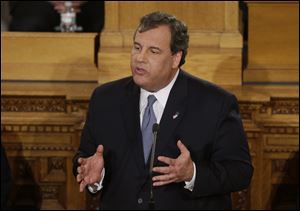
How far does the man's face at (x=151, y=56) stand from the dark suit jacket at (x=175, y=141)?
0.16m

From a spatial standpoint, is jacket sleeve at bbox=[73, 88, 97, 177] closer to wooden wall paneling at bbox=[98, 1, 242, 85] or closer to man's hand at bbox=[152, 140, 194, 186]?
man's hand at bbox=[152, 140, 194, 186]

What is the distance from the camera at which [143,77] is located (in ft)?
12.0

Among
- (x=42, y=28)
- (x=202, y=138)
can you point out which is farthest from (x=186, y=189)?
(x=42, y=28)

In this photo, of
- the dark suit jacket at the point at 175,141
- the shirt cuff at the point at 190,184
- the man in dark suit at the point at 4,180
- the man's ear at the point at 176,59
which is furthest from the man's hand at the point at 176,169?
the man in dark suit at the point at 4,180

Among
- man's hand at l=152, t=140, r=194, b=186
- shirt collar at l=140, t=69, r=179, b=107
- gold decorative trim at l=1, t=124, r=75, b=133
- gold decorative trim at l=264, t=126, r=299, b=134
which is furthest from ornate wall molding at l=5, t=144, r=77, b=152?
man's hand at l=152, t=140, r=194, b=186

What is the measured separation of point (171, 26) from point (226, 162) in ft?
2.10

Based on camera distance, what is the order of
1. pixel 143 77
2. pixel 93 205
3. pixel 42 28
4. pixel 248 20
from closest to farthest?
1. pixel 143 77
2. pixel 93 205
3. pixel 248 20
4. pixel 42 28

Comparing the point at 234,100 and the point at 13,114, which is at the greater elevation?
the point at 234,100

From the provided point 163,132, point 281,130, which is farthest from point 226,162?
point 281,130

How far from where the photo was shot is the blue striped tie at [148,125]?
3.77 m

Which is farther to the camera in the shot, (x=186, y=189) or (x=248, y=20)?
(x=248, y=20)

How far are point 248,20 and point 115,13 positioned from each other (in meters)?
0.95

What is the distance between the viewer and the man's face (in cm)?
362

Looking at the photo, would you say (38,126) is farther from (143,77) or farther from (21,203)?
(143,77)
